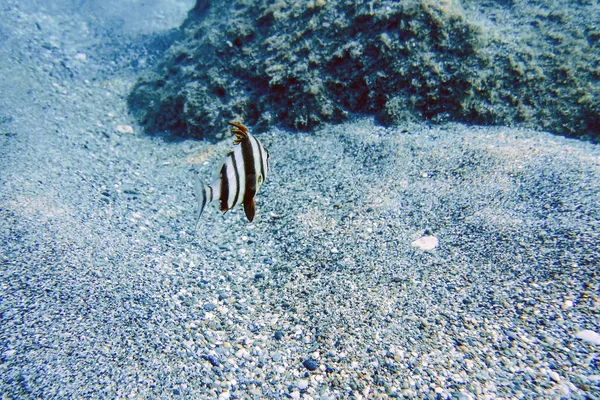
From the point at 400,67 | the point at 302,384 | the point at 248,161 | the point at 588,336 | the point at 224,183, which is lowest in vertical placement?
the point at 302,384

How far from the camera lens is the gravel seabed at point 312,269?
2.09 meters

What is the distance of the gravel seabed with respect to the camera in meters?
2.09

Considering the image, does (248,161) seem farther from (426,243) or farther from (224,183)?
(426,243)

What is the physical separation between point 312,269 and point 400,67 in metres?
2.93

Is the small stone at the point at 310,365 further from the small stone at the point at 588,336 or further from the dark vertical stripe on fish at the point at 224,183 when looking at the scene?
the small stone at the point at 588,336

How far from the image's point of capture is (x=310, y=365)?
7.32 feet

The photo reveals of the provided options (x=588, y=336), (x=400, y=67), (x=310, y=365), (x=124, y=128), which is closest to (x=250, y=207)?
(x=310, y=365)

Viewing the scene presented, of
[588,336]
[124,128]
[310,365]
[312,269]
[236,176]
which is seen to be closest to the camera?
[236,176]

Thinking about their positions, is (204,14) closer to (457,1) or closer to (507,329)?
(457,1)

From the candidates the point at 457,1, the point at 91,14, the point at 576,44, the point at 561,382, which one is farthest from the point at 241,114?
the point at 91,14

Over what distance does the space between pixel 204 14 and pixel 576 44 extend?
6034 mm

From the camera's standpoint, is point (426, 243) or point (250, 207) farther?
point (426, 243)

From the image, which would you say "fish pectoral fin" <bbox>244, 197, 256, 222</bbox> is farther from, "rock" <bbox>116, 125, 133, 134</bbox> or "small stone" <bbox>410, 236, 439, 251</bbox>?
"rock" <bbox>116, 125, 133, 134</bbox>

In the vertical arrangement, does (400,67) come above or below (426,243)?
above
